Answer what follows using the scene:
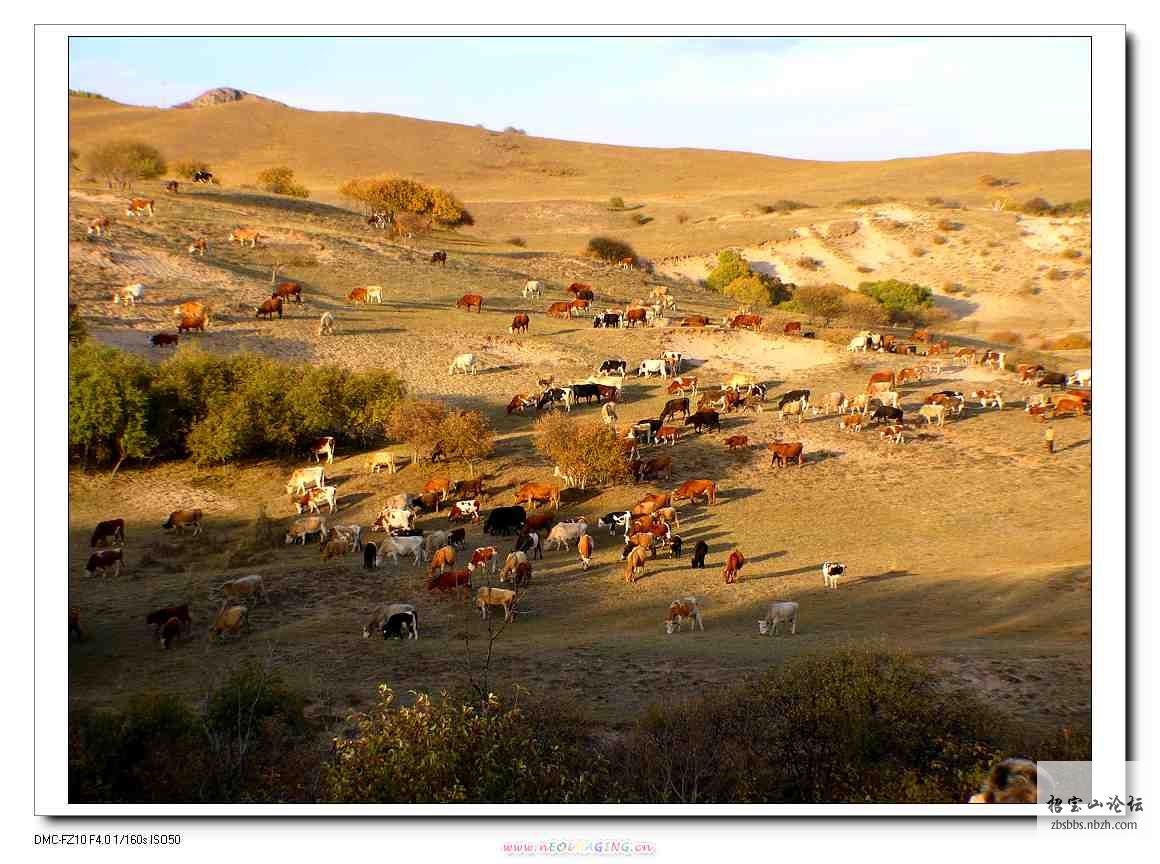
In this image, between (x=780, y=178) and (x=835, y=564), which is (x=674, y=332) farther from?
(x=780, y=178)

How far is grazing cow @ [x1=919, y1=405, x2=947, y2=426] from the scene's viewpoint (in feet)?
101

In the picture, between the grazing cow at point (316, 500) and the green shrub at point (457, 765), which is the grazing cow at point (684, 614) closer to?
the green shrub at point (457, 765)

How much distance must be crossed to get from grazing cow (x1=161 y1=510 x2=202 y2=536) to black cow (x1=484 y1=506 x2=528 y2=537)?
22.8 feet

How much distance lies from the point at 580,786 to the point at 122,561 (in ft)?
49.9

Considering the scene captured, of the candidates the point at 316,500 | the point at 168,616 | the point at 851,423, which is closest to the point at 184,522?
the point at 316,500

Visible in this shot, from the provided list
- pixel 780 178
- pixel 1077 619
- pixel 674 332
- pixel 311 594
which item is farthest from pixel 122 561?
pixel 780 178

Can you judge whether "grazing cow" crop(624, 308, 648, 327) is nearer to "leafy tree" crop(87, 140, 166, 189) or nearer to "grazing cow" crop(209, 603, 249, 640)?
"grazing cow" crop(209, 603, 249, 640)

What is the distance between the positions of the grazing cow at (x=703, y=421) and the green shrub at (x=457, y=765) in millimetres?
20061

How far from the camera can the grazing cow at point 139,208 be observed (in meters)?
47.7

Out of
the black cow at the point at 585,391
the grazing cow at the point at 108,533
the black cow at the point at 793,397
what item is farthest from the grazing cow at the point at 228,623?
the black cow at the point at 793,397

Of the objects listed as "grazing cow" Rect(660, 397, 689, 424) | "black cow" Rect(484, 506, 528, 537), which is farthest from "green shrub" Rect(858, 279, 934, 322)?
"black cow" Rect(484, 506, 528, 537)

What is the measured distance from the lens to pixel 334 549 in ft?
71.7
